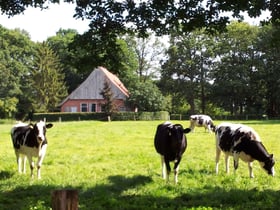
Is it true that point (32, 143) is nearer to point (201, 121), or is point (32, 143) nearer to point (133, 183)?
point (133, 183)

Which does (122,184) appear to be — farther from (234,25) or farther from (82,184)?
(234,25)

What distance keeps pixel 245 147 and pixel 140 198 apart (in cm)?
399

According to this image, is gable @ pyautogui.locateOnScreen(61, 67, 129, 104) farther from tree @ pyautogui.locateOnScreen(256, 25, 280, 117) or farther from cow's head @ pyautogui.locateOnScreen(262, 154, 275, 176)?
cow's head @ pyautogui.locateOnScreen(262, 154, 275, 176)

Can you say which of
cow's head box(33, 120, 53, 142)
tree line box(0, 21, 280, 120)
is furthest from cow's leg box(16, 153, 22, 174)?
tree line box(0, 21, 280, 120)

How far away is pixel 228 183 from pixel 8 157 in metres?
8.54

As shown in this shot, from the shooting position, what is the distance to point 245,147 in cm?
1180

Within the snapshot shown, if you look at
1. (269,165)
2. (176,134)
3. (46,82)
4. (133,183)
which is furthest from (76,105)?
(269,165)

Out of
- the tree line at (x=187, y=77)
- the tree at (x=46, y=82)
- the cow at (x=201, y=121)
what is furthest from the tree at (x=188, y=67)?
the cow at (x=201, y=121)

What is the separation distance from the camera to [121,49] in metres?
9.68

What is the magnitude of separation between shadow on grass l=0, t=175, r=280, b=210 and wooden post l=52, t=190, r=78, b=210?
14.0 feet

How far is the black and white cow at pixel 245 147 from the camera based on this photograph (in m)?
11.6

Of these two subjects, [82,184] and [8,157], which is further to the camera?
[8,157]

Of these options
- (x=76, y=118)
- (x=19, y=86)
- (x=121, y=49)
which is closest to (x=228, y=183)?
(x=121, y=49)

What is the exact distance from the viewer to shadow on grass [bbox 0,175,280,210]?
8555mm
